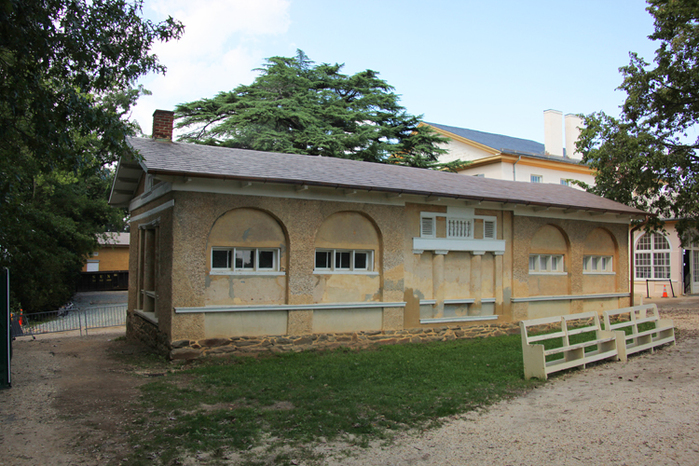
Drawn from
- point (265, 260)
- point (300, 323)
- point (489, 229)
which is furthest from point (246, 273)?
point (489, 229)

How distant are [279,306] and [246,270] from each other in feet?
3.61

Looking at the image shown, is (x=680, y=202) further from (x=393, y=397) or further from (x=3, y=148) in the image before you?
(x=3, y=148)

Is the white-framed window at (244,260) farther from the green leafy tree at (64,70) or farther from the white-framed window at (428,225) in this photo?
the white-framed window at (428,225)

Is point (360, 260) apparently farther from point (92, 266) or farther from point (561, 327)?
point (92, 266)

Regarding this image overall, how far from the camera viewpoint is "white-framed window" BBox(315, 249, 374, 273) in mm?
12633

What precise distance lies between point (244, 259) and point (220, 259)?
55 cm

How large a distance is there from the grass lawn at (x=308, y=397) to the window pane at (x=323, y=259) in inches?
81.4

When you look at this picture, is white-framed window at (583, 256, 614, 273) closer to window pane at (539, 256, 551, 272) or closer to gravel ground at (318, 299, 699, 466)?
window pane at (539, 256, 551, 272)

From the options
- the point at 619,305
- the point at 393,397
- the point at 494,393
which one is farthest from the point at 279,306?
the point at 619,305

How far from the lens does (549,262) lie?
1622 centimetres

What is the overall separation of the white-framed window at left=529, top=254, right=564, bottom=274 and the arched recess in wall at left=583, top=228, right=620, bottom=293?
3.65ft

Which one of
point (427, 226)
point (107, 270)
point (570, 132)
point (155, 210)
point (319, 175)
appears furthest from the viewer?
point (107, 270)

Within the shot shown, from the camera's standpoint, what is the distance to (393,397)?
26.3 ft

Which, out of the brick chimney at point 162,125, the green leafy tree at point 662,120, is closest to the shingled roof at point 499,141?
the green leafy tree at point 662,120
